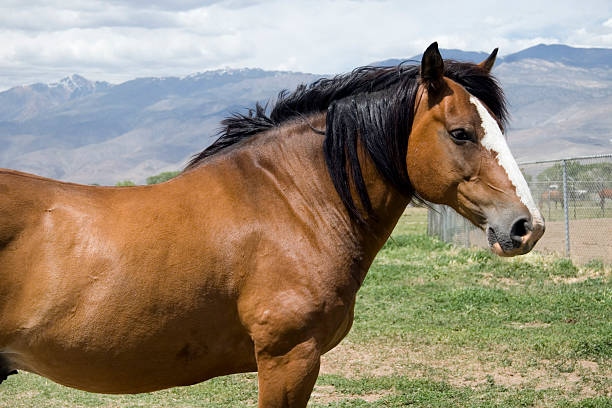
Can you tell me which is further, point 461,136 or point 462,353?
point 462,353

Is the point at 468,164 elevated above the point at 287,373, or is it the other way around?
the point at 468,164

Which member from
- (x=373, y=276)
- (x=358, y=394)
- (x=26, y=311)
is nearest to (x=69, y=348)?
(x=26, y=311)

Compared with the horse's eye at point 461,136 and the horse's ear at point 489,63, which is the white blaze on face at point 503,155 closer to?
the horse's eye at point 461,136

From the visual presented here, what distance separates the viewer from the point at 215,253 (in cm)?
302

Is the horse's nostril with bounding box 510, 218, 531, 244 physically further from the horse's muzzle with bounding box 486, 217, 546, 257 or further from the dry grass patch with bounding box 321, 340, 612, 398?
the dry grass patch with bounding box 321, 340, 612, 398

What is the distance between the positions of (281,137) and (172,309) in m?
1.15

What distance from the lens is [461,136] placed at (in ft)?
10.2

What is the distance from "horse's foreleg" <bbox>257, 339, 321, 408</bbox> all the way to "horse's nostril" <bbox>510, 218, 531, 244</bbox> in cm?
108

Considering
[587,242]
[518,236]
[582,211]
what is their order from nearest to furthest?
[518,236] < [587,242] < [582,211]

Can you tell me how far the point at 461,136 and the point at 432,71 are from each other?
0.38m

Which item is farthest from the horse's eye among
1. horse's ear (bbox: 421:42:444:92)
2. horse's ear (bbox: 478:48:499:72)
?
horse's ear (bbox: 478:48:499:72)

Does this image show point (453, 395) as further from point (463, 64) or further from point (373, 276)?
point (373, 276)

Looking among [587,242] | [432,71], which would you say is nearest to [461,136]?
[432,71]

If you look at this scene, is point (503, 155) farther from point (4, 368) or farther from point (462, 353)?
point (462, 353)
